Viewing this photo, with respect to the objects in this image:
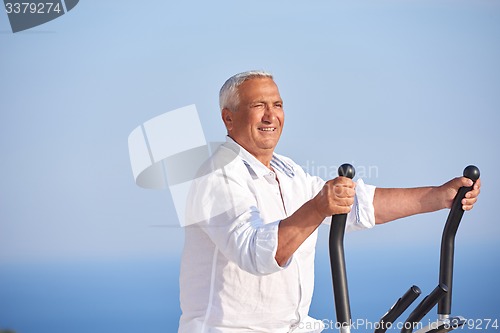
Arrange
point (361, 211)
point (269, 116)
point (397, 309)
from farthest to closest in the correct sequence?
point (361, 211) < point (269, 116) < point (397, 309)

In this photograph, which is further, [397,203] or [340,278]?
[397,203]

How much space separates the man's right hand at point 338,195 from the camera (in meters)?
2.09

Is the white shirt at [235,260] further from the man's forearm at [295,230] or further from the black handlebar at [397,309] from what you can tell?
the black handlebar at [397,309]

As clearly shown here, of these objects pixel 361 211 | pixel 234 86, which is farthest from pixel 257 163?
pixel 361 211

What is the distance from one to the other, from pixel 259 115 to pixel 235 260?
0.57 meters

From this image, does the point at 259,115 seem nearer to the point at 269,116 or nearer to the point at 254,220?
the point at 269,116

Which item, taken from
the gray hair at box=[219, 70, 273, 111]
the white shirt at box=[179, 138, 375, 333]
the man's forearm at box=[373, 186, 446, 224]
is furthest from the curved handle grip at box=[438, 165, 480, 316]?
the gray hair at box=[219, 70, 273, 111]

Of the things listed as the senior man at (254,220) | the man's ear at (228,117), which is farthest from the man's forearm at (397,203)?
the man's ear at (228,117)

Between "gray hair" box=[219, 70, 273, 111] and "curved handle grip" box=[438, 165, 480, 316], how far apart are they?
0.75 metres

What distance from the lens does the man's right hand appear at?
209 cm

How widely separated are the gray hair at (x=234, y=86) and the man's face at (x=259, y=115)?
1 centimetres

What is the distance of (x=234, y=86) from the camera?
2820 mm

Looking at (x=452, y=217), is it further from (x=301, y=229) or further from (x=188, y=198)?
(x=188, y=198)

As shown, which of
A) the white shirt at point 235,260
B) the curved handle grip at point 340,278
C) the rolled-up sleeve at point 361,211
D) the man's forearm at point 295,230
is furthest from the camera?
the rolled-up sleeve at point 361,211
